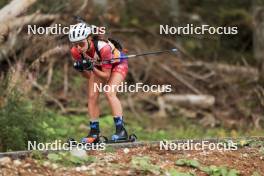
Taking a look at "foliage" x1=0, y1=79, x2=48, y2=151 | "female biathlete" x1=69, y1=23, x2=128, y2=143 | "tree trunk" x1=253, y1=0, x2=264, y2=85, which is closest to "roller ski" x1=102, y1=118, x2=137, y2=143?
"female biathlete" x1=69, y1=23, x2=128, y2=143

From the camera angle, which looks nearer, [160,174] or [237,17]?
[160,174]

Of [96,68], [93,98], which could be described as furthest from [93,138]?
[96,68]

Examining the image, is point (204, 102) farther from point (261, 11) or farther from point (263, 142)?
point (263, 142)

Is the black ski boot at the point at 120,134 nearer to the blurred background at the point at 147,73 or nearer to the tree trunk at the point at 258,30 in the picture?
the blurred background at the point at 147,73

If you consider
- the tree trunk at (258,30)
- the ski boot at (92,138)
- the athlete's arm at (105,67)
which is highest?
the tree trunk at (258,30)

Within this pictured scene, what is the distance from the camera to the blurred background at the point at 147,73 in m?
12.8

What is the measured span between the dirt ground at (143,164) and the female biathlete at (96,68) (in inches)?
26.5

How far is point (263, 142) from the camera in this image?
1009 cm

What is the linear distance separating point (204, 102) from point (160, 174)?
9327 millimetres

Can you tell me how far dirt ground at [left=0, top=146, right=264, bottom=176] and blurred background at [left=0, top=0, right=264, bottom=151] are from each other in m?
2.25

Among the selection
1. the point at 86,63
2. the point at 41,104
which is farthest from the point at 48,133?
the point at 86,63

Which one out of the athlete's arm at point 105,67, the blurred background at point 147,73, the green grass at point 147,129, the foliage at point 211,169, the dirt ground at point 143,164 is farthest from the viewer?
the green grass at point 147,129

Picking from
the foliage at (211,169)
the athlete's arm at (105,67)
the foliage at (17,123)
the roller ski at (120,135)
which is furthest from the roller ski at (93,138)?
the foliage at (211,169)

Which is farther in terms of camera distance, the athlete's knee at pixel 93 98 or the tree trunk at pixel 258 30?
the tree trunk at pixel 258 30
